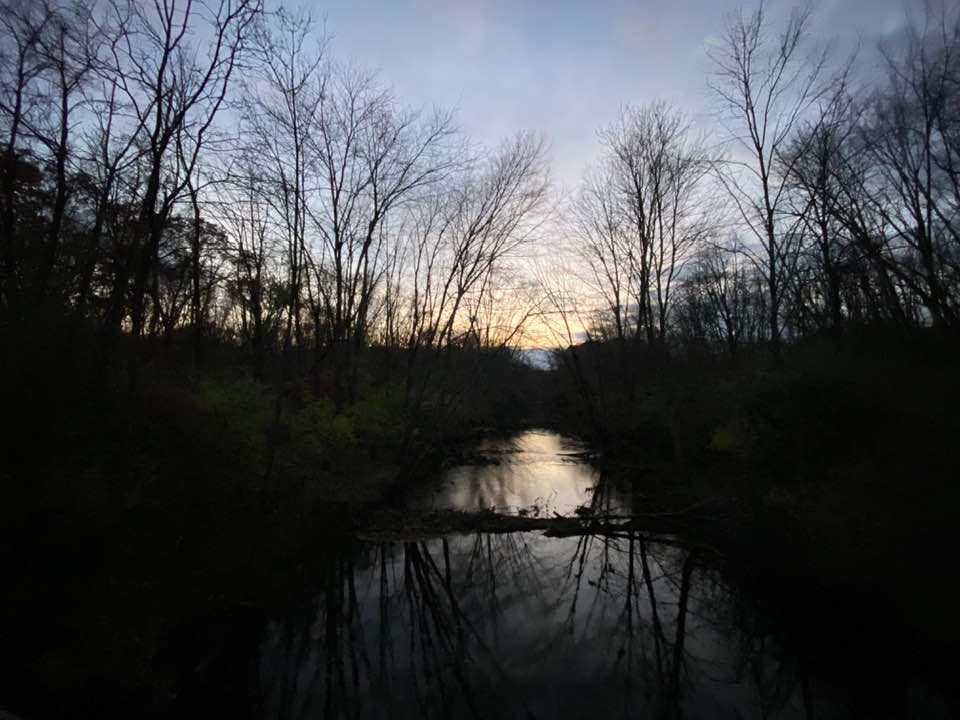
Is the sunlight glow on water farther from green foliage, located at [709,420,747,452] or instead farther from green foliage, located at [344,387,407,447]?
green foliage, located at [709,420,747,452]

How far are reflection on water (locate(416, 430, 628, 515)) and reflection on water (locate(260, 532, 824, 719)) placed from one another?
13.2ft

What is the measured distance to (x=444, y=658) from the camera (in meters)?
6.68

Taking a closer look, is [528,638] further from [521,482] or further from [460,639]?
[521,482]

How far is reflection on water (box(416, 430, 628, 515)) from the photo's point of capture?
1502cm

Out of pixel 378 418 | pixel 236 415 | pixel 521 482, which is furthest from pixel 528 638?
pixel 378 418

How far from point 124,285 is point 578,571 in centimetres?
1092

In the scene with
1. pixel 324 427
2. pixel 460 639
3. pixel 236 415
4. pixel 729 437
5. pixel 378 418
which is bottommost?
pixel 460 639

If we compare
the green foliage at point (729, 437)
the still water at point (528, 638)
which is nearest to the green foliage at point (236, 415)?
the still water at point (528, 638)

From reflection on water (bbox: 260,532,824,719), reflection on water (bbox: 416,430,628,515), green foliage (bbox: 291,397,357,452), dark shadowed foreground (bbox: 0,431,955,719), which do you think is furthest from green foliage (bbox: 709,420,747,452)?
green foliage (bbox: 291,397,357,452)

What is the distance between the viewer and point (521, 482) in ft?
61.0

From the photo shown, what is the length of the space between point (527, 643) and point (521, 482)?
37.8 ft

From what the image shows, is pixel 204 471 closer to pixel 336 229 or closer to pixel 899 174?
pixel 336 229

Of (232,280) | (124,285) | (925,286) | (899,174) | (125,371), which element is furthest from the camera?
(232,280)

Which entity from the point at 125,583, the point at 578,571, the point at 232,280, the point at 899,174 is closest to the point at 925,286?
the point at 899,174
